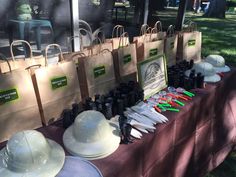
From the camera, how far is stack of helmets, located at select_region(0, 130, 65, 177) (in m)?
0.86

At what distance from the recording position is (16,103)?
1.09 meters

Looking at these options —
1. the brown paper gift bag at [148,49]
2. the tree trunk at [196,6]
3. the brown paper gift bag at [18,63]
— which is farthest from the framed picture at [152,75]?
the tree trunk at [196,6]

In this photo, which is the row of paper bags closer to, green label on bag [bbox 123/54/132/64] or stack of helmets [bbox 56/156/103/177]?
green label on bag [bbox 123/54/132/64]

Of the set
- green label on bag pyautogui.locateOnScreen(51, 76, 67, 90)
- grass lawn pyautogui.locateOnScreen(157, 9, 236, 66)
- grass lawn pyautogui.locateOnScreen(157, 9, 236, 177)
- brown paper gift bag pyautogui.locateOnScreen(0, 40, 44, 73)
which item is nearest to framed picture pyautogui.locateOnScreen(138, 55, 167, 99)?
green label on bag pyautogui.locateOnScreen(51, 76, 67, 90)

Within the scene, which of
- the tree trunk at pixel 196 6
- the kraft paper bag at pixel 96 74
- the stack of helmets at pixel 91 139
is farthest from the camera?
the tree trunk at pixel 196 6

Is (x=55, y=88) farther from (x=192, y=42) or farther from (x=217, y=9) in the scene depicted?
(x=217, y=9)

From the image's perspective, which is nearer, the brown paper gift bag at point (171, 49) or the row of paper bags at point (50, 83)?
the row of paper bags at point (50, 83)

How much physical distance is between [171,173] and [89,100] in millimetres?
595

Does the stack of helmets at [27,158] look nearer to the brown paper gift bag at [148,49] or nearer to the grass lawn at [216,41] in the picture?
the brown paper gift bag at [148,49]

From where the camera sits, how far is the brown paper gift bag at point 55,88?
1.16 m

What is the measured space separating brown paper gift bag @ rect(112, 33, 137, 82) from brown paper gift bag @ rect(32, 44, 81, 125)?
1.00ft

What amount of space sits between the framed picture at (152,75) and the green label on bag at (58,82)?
0.37 metres

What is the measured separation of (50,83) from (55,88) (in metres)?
0.04

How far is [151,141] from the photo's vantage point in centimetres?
120
